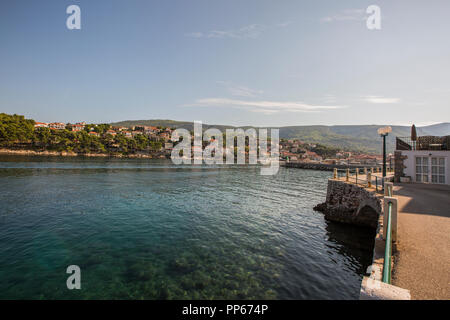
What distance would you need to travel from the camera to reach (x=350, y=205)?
15.6 meters

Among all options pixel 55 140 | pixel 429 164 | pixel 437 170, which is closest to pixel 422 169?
pixel 429 164

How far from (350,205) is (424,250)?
10197 millimetres

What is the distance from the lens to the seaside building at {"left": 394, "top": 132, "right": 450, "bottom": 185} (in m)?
16.5

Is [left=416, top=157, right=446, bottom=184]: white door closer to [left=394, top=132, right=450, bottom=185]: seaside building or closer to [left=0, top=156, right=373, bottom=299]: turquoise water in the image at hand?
[left=394, top=132, right=450, bottom=185]: seaside building

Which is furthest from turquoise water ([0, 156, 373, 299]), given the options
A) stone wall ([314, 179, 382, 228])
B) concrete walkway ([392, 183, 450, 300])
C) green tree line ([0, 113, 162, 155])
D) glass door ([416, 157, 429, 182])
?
green tree line ([0, 113, 162, 155])

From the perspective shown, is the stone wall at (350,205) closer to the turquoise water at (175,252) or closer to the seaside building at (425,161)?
the turquoise water at (175,252)

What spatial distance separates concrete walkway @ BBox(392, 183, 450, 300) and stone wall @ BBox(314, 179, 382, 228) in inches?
97.1

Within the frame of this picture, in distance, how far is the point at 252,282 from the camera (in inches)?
301

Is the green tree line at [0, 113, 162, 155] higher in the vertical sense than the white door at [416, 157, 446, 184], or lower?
higher

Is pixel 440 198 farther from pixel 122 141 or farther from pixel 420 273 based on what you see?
pixel 122 141

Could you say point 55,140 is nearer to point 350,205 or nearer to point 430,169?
point 350,205

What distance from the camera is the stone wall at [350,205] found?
13.7 metres
